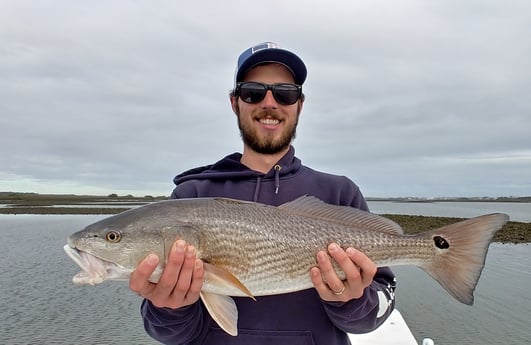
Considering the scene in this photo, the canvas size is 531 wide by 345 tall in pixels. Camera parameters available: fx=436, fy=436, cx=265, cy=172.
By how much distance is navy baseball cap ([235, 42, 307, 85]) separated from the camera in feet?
13.4

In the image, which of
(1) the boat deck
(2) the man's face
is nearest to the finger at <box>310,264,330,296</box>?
(2) the man's face

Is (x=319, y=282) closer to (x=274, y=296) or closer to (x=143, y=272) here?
(x=274, y=296)

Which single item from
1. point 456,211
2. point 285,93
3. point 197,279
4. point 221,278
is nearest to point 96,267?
point 197,279

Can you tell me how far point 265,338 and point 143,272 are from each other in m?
1.05

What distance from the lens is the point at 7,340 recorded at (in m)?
14.0

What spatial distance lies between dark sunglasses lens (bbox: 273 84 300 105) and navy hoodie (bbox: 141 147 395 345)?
0.56 meters

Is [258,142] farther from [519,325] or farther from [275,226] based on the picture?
[519,325]

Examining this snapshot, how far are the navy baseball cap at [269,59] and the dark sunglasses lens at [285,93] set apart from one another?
10.5 inches

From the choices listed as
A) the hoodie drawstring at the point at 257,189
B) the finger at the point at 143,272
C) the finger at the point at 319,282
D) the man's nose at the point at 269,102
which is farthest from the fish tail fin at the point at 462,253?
the finger at the point at 143,272

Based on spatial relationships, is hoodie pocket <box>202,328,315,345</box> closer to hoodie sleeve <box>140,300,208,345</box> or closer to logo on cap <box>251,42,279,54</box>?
hoodie sleeve <box>140,300,208,345</box>

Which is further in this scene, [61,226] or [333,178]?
[61,226]

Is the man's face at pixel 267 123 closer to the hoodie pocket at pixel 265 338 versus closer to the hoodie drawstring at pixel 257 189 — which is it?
the hoodie drawstring at pixel 257 189

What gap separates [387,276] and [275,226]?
1.20 meters

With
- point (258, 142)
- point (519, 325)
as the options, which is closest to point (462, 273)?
point (258, 142)
